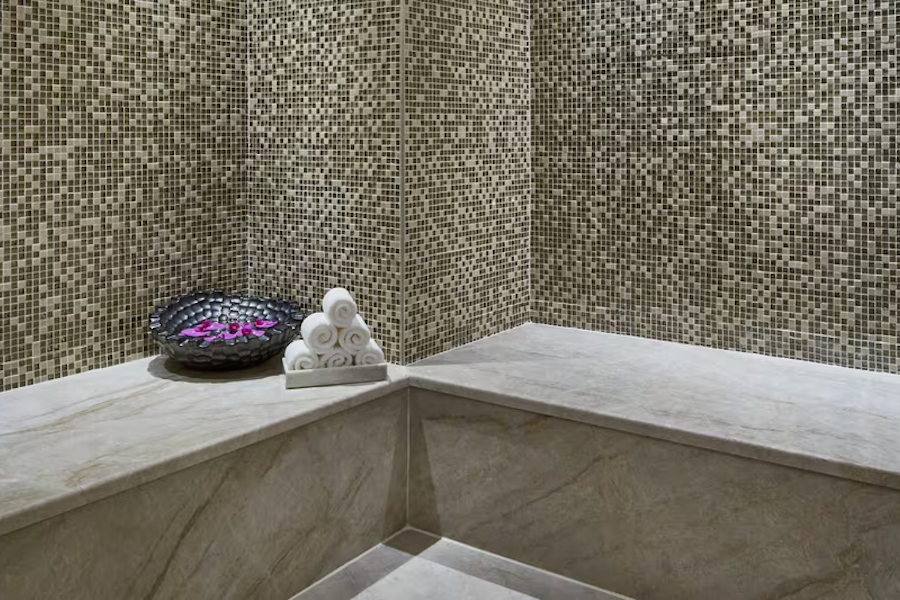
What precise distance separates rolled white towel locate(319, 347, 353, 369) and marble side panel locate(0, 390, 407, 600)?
0.13m

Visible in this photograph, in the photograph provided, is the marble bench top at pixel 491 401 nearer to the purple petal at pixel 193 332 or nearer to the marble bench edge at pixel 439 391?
the marble bench edge at pixel 439 391

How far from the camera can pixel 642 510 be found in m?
1.91

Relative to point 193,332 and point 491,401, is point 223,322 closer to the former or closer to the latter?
point 193,332

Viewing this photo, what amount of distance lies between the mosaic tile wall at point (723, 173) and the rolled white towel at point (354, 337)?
859mm

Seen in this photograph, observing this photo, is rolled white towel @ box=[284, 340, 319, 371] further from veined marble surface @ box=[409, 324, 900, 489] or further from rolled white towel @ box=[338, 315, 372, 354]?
veined marble surface @ box=[409, 324, 900, 489]

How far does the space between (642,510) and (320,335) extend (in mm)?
864

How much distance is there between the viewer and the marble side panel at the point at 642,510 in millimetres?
1695

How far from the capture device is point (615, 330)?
269cm

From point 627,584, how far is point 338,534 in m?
0.69

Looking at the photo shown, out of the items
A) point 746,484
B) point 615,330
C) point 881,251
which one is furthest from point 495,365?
point 881,251

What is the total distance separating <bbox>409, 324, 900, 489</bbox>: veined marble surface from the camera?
5.69 feet

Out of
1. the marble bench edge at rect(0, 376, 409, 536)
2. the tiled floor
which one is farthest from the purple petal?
the tiled floor

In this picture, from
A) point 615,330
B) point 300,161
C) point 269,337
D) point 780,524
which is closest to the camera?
point 780,524

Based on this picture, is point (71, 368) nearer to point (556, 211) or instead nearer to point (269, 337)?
point (269, 337)
